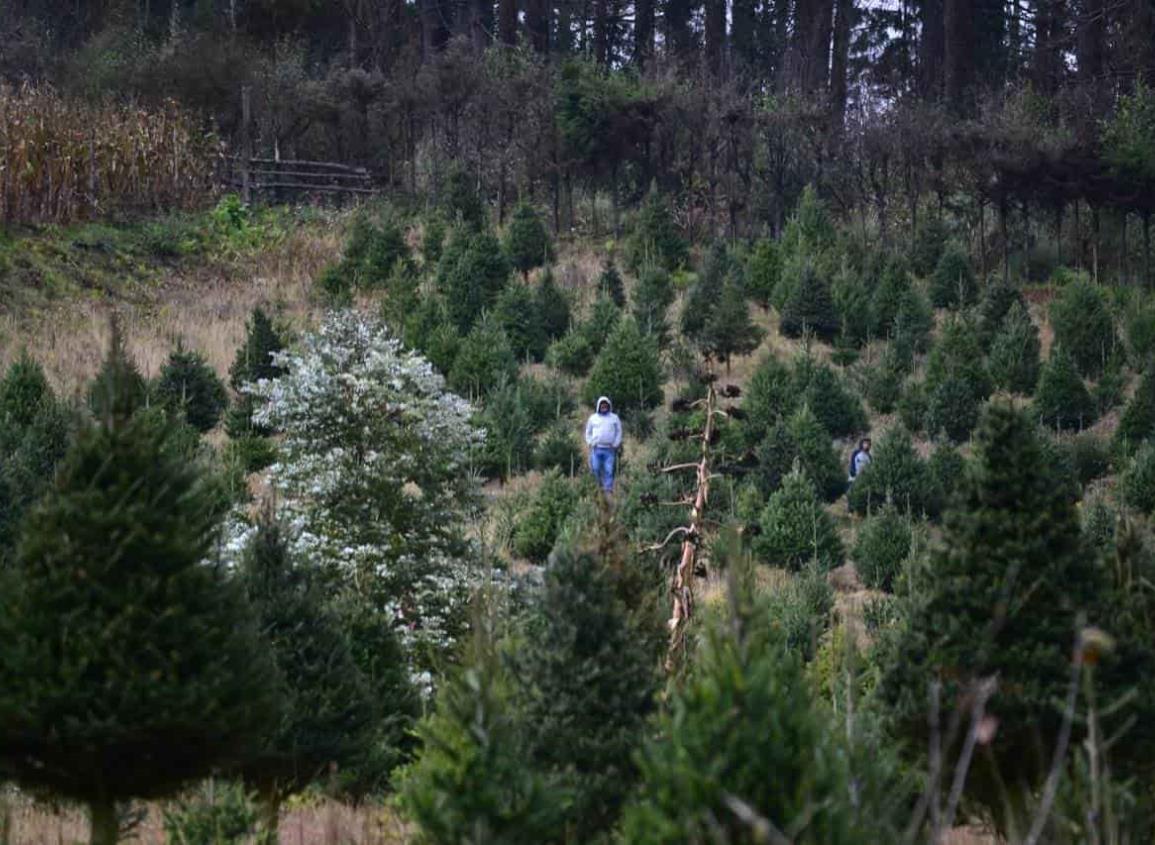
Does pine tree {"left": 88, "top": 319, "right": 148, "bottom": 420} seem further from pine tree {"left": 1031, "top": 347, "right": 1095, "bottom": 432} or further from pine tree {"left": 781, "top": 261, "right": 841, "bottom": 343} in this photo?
pine tree {"left": 781, "top": 261, "right": 841, "bottom": 343}

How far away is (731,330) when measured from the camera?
27.6 metres

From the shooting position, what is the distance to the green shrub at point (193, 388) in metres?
23.5

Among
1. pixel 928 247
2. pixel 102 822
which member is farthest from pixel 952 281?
pixel 102 822

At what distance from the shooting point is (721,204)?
3816cm

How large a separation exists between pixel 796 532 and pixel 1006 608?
477 inches

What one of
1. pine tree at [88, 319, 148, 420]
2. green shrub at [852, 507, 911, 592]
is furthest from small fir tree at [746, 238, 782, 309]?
pine tree at [88, 319, 148, 420]

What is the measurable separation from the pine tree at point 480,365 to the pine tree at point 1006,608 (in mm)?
16988

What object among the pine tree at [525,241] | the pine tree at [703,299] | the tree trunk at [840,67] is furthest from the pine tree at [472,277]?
the tree trunk at [840,67]

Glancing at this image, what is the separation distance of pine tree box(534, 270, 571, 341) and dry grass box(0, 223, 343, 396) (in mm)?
4051

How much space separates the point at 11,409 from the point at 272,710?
14.3 metres

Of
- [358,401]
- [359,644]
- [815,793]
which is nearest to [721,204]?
[358,401]

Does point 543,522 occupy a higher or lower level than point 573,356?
lower

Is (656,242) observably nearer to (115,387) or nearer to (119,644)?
(115,387)

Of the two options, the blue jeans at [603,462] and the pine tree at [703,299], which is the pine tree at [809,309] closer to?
the pine tree at [703,299]
